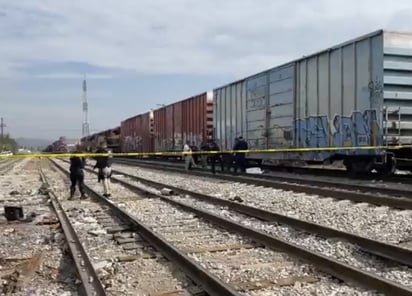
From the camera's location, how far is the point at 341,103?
1738 cm

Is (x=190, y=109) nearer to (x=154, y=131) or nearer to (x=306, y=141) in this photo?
(x=154, y=131)

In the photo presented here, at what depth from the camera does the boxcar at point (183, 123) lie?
31406 mm

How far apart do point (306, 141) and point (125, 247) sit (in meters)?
12.5

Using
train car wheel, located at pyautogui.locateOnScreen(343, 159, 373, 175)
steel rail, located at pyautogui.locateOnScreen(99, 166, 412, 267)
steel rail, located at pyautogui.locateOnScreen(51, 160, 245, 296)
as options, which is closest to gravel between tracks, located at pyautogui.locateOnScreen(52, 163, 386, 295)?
steel rail, located at pyautogui.locateOnScreen(51, 160, 245, 296)

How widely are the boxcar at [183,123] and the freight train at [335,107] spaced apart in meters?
3.19

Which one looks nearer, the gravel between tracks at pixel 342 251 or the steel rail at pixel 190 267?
the steel rail at pixel 190 267

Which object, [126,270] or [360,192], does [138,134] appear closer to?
[360,192]

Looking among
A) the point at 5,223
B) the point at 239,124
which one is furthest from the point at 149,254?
the point at 239,124

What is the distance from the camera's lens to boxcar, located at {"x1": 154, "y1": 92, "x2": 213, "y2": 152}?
103 ft

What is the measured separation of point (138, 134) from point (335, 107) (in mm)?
34307

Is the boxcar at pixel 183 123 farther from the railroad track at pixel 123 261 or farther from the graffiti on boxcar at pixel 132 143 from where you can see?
the railroad track at pixel 123 261

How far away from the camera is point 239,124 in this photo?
25641mm

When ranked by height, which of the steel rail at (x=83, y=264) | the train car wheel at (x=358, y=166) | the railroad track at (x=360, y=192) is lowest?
the steel rail at (x=83, y=264)

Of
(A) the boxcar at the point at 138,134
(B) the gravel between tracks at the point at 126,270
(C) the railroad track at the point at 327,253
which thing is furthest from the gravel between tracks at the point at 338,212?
(A) the boxcar at the point at 138,134
